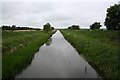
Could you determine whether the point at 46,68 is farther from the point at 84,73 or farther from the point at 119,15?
the point at 119,15

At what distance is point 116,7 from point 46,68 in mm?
51831

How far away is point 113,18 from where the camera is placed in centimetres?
6041

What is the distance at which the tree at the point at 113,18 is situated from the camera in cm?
5853

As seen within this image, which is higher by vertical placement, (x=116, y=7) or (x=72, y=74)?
(x=116, y=7)

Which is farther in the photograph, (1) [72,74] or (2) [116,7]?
(2) [116,7]

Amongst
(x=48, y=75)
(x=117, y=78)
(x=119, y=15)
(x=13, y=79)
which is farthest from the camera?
(x=119, y=15)

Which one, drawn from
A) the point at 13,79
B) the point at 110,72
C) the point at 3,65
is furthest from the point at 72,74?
the point at 3,65

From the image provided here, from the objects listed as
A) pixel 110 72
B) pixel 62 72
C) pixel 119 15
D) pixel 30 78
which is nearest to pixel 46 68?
pixel 62 72

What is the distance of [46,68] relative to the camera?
47.4 ft

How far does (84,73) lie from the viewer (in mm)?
13008

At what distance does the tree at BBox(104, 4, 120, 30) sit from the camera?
192 feet

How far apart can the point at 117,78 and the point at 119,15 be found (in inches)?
2038

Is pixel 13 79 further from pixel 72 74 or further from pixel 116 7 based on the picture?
pixel 116 7

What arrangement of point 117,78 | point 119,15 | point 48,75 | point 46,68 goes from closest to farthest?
1. point 117,78
2. point 48,75
3. point 46,68
4. point 119,15
